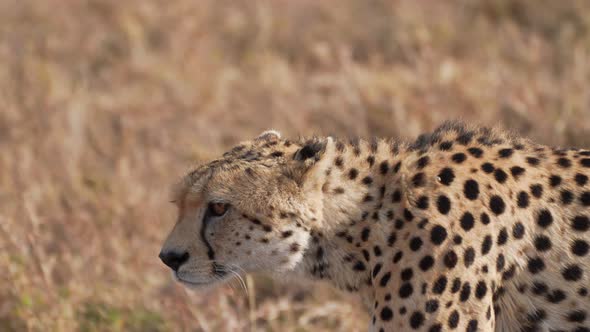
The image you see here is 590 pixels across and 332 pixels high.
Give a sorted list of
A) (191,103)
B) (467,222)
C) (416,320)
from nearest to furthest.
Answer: (416,320) → (467,222) → (191,103)

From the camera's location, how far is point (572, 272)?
3.31 meters

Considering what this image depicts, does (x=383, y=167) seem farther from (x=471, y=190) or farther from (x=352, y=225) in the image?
(x=471, y=190)

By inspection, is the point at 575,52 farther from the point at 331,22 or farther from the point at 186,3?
the point at 186,3

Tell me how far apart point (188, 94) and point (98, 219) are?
2009mm

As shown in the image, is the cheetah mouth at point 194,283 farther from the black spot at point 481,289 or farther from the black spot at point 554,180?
the black spot at point 554,180

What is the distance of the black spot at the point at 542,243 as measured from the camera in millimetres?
3342

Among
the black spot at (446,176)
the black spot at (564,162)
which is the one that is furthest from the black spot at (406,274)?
the black spot at (564,162)

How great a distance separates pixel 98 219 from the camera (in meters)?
5.88

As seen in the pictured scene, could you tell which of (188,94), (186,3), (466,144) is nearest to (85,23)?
(186,3)

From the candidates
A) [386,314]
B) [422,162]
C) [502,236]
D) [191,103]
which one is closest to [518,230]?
[502,236]

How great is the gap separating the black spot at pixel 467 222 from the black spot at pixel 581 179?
1.22 ft

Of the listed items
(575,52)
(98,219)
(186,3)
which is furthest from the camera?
(186,3)

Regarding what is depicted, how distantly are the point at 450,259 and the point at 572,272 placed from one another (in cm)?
40

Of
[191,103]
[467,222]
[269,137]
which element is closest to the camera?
[467,222]
